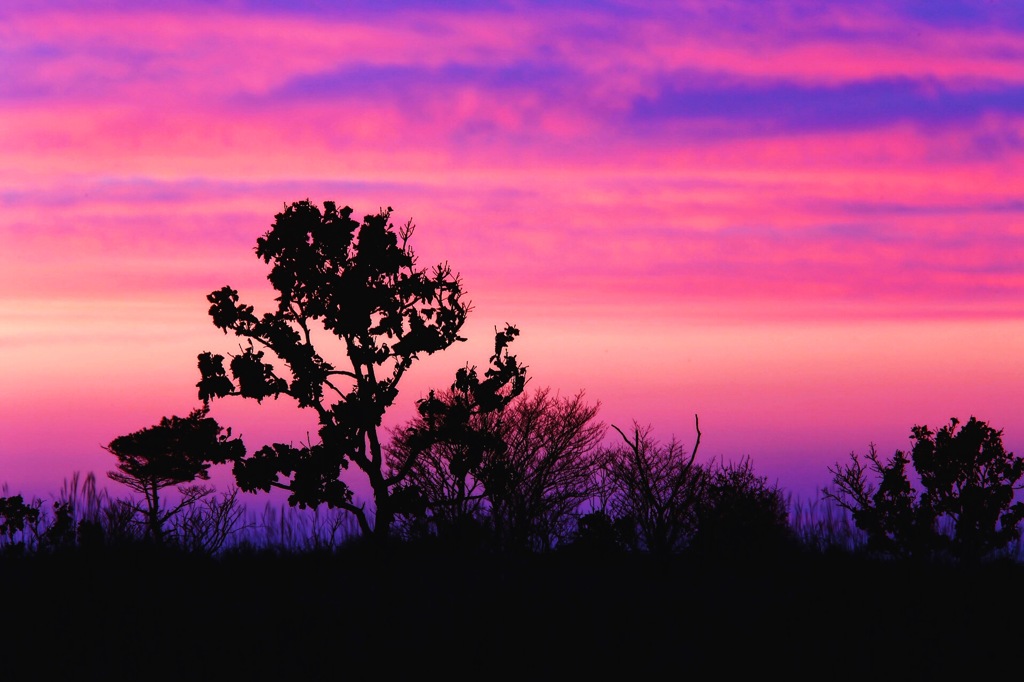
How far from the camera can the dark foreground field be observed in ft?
40.2

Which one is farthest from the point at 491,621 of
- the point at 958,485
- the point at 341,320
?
the point at 958,485

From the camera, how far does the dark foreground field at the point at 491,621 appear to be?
12242 mm

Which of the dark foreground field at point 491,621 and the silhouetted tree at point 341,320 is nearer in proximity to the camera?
the dark foreground field at point 491,621

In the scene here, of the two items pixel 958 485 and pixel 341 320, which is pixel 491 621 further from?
pixel 958 485

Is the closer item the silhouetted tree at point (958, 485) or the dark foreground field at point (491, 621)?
the dark foreground field at point (491, 621)

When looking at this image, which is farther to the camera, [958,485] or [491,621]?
[958,485]

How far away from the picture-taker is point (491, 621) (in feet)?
45.1

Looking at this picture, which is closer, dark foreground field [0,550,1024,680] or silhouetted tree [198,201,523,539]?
dark foreground field [0,550,1024,680]

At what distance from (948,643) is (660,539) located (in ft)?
27.4

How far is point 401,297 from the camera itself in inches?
1645

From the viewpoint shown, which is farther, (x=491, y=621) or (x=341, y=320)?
(x=341, y=320)

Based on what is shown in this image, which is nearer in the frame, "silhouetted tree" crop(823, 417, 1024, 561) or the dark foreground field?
the dark foreground field

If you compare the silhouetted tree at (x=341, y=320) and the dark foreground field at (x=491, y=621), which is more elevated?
the silhouetted tree at (x=341, y=320)

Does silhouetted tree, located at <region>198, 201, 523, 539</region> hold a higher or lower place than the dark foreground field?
higher
